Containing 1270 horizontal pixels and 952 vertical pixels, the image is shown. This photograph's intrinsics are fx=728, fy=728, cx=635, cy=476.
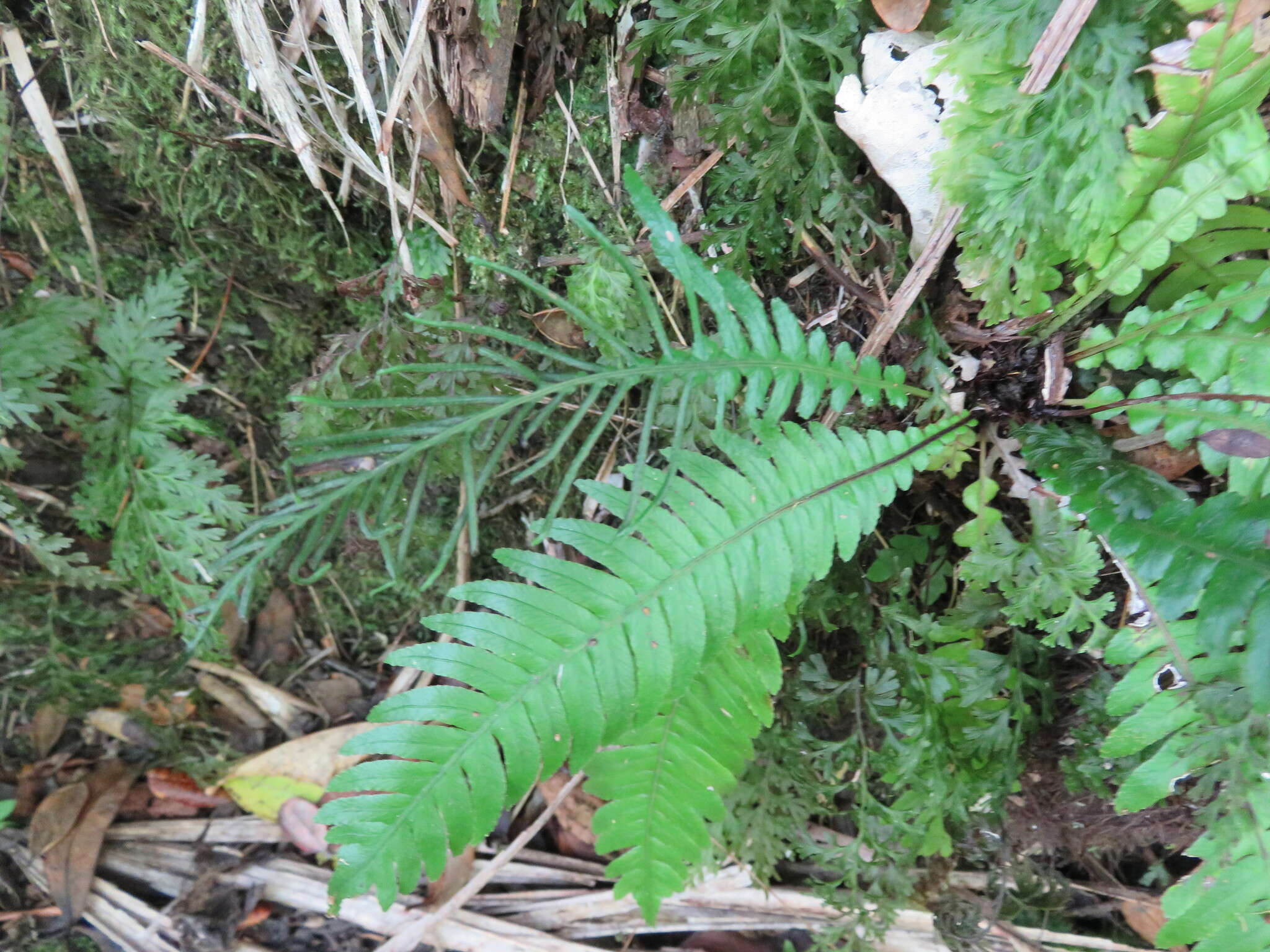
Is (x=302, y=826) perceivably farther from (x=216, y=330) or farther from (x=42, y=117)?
(x=42, y=117)

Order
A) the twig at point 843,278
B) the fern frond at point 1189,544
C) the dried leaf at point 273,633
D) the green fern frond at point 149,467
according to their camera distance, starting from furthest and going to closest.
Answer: the dried leaf at point 273,633, the green fern frond at point 149,467, the twig at point 843,278, the fern frond at point 1189,544

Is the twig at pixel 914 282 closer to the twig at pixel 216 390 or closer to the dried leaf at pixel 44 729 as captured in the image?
the twig at pixel 216 390

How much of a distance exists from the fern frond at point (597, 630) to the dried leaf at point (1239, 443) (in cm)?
44

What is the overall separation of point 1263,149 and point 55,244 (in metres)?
2.59

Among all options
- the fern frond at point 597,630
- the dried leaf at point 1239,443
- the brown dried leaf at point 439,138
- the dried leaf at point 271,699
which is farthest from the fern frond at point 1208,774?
the dried leaf at point 271,699

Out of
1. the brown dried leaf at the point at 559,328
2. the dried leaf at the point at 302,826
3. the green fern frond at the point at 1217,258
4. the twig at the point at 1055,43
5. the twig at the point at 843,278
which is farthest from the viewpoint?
the dried leaf at the point at 302,826

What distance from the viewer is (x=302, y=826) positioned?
2.07 meters

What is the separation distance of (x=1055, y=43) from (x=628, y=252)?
0.83 meters

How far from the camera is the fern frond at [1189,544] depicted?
3.14 feet

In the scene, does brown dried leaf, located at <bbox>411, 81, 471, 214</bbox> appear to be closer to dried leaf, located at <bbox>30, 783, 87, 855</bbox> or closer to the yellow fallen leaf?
the yellow fallen leaf

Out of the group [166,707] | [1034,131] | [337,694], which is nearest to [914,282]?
[1034,131]

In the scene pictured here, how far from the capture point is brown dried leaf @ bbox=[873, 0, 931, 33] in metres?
1.20

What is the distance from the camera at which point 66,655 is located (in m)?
2.16

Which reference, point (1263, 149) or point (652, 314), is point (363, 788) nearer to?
point (652, 314)
